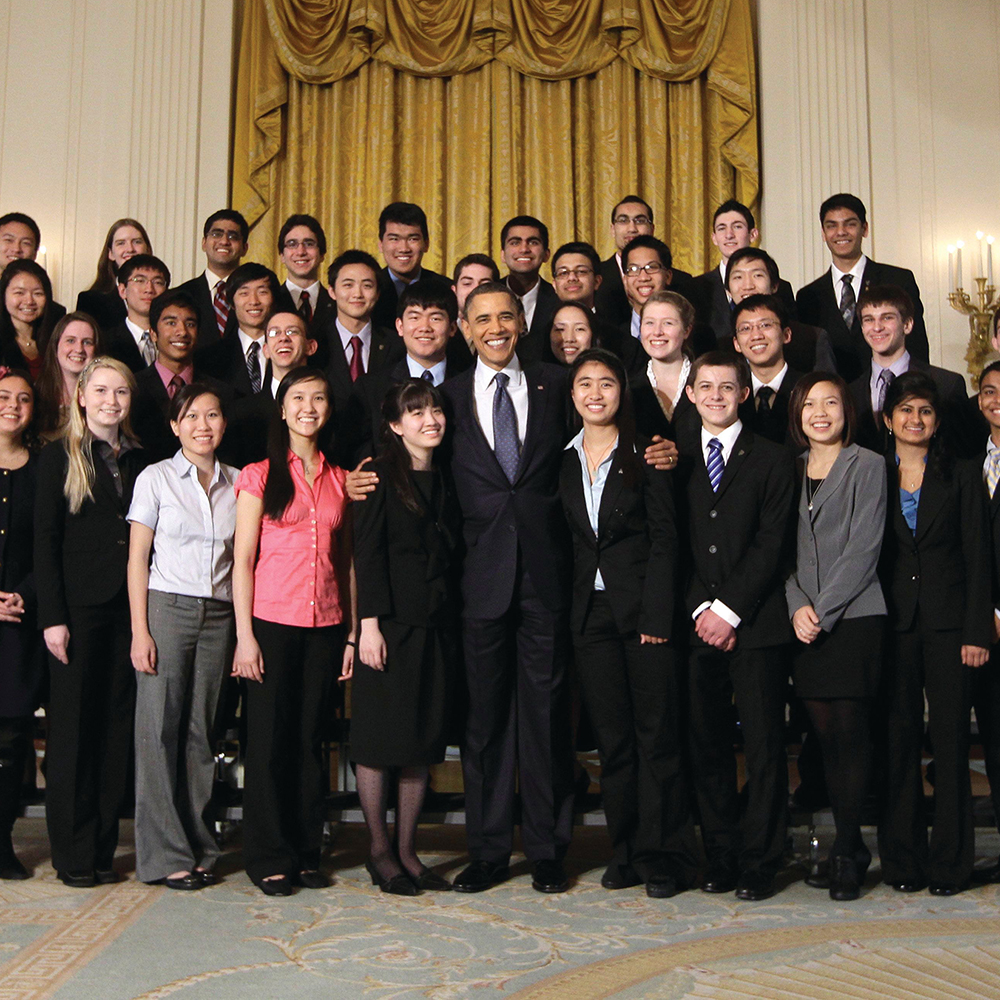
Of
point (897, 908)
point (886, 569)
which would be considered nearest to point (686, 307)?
point (886, 569)

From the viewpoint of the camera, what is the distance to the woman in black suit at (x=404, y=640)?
3.35 m

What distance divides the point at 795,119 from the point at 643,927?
5.22 m

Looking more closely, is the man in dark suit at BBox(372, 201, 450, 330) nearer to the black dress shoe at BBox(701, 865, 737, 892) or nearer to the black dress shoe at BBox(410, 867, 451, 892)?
the black dress shoe at BBox(410, 867, 451, 892)

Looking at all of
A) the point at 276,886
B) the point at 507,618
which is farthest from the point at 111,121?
the point at 276,886

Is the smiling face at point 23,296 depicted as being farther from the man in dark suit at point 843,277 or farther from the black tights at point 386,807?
the man in dark suit at point 843,277

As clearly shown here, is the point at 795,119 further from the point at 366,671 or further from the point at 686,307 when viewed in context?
the point at 366,671

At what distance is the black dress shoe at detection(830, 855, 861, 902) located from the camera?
3.23 m

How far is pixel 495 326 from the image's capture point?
3.50m

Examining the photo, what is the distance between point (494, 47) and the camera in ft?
23.5

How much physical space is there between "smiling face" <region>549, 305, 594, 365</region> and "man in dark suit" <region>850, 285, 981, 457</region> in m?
0.87

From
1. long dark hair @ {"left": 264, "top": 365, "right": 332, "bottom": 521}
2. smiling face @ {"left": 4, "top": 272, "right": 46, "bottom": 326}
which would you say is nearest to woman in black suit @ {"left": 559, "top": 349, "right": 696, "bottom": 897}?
long dark hair @ {"left": 264, "top": 365, "right": 332, "bottom": 521}

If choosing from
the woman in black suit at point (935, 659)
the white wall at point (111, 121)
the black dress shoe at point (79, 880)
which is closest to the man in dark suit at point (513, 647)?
the woman in black suit at point (935, 659)

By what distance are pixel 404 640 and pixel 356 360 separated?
4.03 feet

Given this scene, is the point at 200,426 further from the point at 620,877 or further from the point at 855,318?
the point at 855,318
